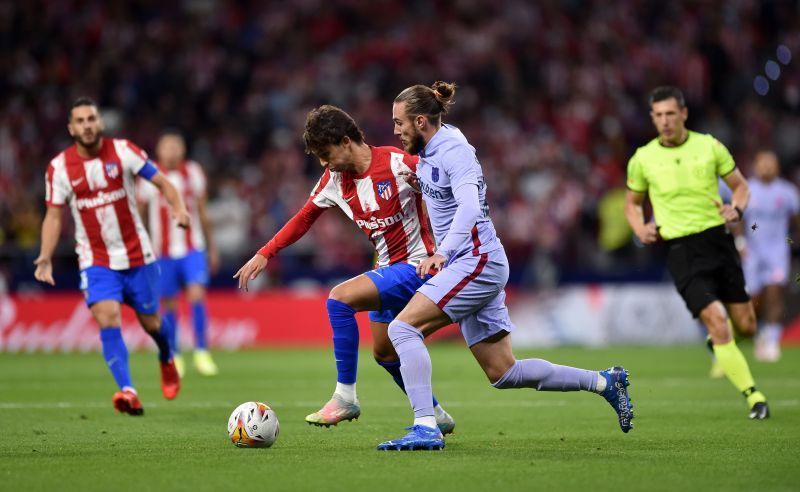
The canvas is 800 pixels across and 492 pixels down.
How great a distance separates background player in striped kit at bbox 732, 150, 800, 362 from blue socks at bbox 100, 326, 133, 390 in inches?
331

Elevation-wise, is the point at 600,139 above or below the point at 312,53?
below

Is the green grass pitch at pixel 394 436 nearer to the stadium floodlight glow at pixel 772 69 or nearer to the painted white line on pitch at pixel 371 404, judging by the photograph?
the painted white line on pitch at pixel 371 404

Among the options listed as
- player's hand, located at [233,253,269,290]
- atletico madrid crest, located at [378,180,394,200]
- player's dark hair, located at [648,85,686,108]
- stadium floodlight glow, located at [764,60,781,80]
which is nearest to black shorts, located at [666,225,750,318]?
player's dark hair, located at [648,85,686,108]

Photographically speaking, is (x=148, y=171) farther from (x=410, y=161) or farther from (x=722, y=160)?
(x=722, y=160)

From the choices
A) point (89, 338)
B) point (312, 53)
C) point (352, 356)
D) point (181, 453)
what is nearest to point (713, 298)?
point (352, 356)

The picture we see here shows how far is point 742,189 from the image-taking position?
939 cm

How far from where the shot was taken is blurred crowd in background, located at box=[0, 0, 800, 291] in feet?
68.8

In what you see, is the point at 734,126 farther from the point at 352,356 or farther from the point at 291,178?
the point at 352,356

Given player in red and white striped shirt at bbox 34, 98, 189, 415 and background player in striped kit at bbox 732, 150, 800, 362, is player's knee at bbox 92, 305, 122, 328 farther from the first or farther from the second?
background player in striped kit at bbox 732, 150, 800, 362

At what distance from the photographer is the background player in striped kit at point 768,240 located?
15492mm

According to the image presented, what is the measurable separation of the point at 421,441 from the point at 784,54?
702 inches

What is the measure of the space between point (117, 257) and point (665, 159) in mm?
4603

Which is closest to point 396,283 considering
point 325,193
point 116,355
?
point 325,193

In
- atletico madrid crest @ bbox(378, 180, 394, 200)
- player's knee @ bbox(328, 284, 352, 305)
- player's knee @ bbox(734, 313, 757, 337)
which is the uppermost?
atletico madrid crest @ bbox(378, 180, 394, 200)
